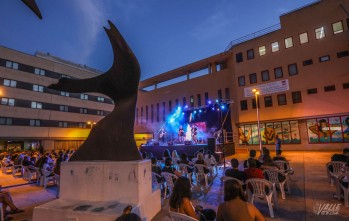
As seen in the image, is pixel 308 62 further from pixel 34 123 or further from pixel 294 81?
pixel 34 123

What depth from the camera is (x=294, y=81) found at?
20.3 meters

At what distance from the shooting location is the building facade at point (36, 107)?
26.8 meters

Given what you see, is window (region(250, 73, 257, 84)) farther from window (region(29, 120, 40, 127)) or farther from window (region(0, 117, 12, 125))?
window (region(0, 117, 12, 125))

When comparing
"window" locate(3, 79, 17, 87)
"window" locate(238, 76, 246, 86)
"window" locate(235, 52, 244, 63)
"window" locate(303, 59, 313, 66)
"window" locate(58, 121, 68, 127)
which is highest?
"window" locate(235, 52, 244, 63)

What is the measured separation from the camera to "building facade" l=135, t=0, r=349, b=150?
18.1m

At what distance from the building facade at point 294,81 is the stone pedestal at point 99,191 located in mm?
11849

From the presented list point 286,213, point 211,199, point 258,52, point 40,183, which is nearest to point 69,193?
point 211,199

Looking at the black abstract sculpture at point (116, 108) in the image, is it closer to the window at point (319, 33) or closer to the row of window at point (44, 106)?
the window at point (319, 33)

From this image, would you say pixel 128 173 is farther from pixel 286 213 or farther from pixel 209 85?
pixel 209 85

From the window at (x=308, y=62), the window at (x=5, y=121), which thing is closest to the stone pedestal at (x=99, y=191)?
the window at (x=308, y=62)

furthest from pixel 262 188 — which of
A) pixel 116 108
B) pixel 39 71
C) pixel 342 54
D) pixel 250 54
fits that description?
pixel 39 71

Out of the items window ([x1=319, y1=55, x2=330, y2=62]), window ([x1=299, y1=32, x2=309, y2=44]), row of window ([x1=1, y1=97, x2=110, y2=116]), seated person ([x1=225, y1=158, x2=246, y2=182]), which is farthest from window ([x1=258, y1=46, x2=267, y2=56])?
row of window ([x1=1, y1=97, x2=110, y2=116])

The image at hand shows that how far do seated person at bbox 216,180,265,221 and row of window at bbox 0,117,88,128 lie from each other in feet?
111

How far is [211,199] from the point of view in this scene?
5.70m
